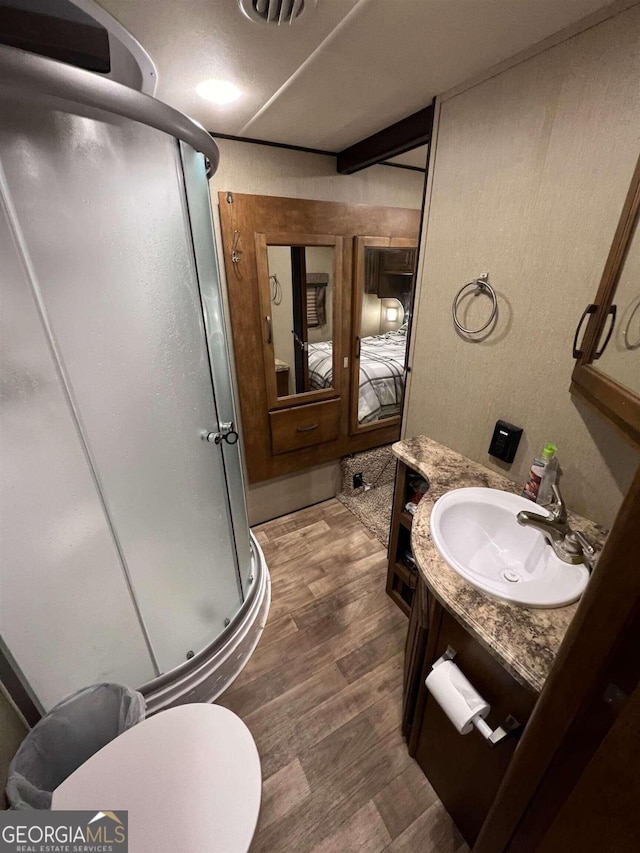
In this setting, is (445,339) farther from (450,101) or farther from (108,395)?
(108,395)

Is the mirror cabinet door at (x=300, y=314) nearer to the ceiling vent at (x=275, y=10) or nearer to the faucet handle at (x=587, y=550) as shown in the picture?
the ceiling vent at (x=275, y=10)

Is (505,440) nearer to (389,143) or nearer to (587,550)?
(587,550)

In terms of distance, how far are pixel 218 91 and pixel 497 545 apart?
6.07ft

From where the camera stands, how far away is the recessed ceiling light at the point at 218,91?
112 centimetres

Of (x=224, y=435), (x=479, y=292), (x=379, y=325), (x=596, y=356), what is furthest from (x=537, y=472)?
(x=379, y=325)

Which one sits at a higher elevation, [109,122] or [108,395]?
[109,122]

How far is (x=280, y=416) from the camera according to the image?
2102 millimetres

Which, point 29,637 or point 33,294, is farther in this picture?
point 29,637

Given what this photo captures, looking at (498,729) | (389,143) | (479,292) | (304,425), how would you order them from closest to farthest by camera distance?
1. (498,729)
2. (479,292)
3. (389,143)
4. (304,425)

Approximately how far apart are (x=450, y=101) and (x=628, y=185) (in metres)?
0.74

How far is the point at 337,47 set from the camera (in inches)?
36.9

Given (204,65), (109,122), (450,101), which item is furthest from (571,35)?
(109,122)

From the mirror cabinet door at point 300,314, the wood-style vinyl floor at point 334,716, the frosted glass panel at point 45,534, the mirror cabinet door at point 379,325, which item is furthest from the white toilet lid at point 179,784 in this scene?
the mirror cabinet door at point 379,325

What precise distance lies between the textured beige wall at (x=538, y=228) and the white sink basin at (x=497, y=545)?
Answer: 218 mm
